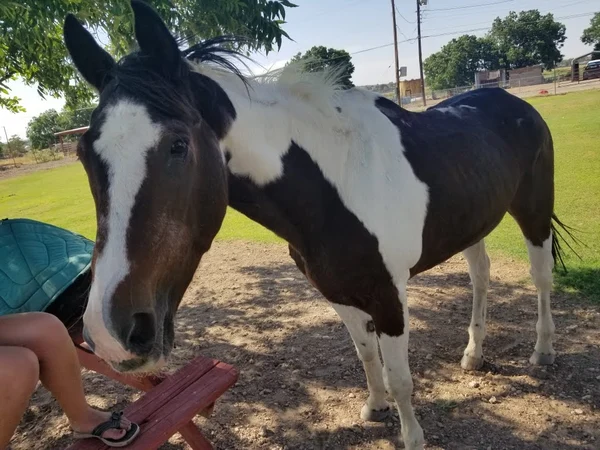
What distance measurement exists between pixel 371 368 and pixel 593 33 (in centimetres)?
8737

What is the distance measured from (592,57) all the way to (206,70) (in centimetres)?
6698

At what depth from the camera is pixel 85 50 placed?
1.67 m

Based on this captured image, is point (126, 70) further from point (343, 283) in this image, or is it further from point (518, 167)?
point (518, 167)

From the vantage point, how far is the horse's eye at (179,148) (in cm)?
140

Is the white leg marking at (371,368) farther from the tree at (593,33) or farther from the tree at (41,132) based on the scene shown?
the tree at (593,33)

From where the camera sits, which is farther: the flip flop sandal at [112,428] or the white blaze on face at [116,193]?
the flip flop sandal at [112,428]

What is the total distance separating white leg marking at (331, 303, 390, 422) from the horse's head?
149 centimetres

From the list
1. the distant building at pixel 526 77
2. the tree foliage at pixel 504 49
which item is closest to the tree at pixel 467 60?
the tree foliage at pixel 504 49

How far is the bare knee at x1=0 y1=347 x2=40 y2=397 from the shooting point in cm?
159

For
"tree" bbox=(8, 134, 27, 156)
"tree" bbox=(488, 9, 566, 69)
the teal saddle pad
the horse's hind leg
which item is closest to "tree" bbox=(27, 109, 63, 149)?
"tree" bbox=(8, 134, 27, 156)

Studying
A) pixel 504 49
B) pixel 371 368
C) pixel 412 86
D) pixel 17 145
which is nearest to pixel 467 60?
pixel 504 49

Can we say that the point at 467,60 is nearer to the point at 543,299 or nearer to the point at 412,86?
the point at 412,86

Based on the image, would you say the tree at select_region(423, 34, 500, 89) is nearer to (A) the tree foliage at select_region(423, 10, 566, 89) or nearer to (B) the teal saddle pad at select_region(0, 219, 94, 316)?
(A) the tree foliage at select_region(423, 10, 566, 89)

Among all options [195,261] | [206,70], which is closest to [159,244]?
[195,261]
